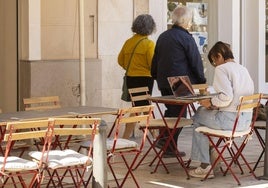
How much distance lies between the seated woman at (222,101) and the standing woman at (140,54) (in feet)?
7.33

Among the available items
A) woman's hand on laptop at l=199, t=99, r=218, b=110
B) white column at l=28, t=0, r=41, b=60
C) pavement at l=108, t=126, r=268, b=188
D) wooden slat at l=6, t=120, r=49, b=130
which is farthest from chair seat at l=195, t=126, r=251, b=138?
white column at l=28, t=0, r=41, b=60

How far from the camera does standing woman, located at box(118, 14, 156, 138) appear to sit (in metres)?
11.4

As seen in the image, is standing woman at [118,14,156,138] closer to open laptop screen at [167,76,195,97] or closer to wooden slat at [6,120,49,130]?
open laptop screen at [167,76,195,97]

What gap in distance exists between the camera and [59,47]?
12289mm

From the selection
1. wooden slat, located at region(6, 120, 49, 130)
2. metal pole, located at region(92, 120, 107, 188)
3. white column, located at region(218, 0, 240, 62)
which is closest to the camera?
wooden slat, located at region(6, 120, 49, 130)

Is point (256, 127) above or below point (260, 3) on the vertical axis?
below

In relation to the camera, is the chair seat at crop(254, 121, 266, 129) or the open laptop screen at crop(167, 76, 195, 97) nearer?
the open laptop screen at crop(167, 76, 195, 97)

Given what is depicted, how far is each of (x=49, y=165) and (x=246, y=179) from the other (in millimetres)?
2922

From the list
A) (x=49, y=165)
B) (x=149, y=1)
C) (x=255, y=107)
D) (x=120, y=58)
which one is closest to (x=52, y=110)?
(x=49, y=165)

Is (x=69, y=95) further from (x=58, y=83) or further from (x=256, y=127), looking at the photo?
(x=256, y=127)

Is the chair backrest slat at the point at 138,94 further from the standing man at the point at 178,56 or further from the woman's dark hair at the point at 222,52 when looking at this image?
the woman's dark hair at the point at 222,52

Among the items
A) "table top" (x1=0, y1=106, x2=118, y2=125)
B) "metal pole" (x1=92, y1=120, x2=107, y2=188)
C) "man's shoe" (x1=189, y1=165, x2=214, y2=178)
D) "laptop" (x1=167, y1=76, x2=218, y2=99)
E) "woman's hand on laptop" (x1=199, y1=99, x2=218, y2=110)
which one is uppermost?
"laptop" (x1=167, y1=76, x2=218, y2=99)

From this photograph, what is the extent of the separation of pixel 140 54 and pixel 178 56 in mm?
1274

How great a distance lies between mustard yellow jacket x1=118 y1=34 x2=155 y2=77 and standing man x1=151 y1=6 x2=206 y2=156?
928 millimetres
